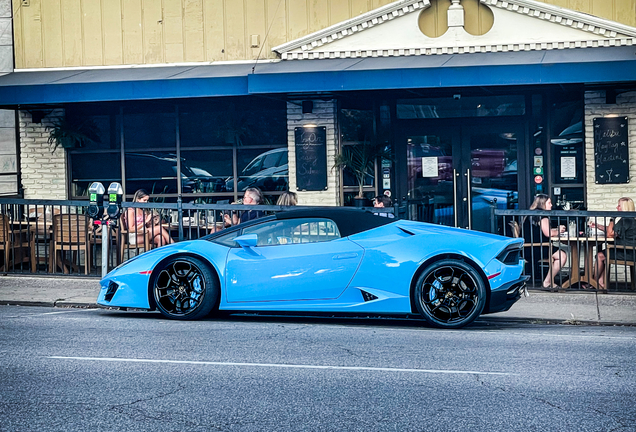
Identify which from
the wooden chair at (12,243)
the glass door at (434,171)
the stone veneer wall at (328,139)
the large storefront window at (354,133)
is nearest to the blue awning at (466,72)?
the stone veneer wall at (328,139)

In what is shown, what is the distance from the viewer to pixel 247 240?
9438mm

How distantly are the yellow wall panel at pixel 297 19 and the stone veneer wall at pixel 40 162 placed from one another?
4708mm

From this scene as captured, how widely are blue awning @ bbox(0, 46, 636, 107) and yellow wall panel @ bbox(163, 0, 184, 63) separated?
1.89 ft

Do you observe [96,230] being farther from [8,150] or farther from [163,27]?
[8,150]

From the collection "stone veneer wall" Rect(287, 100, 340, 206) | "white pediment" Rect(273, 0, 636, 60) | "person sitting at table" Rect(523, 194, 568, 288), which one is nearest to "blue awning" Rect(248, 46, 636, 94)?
"white pediment" Rect(273, 0, 636, 60)

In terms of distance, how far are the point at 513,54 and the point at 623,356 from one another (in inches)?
323

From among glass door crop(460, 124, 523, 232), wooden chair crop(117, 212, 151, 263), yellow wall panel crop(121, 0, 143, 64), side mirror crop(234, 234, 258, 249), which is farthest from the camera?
yellow wall panel crop(121, 0, 143, 64)

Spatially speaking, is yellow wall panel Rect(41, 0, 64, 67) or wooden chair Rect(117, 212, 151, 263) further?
yellow wall panel Rect(41, 0, 64, 67)

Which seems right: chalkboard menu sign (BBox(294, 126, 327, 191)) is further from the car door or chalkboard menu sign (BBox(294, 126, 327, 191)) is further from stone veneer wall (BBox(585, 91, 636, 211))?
the car door

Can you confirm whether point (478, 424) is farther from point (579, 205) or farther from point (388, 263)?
point (579, 205)

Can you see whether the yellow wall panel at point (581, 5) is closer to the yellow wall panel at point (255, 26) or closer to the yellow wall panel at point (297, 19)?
the yellow wall panel at point (297, 19)

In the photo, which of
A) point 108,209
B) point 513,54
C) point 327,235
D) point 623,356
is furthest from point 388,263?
point 513,54

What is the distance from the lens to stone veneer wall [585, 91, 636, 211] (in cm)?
1518

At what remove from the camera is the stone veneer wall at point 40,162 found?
56.3 ft
